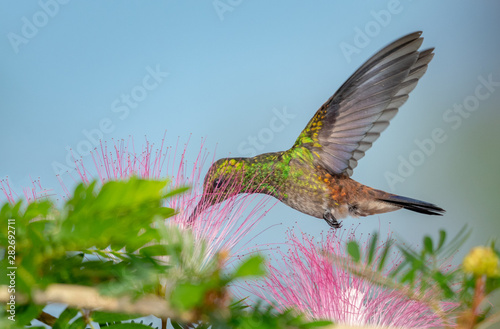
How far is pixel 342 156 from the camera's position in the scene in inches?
49.5

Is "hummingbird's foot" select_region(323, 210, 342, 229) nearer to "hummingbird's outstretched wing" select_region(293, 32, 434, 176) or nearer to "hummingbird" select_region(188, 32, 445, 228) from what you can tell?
"hummingbird" select_region(188, 32, 445, 228)

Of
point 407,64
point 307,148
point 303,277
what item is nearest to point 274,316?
point 303,277

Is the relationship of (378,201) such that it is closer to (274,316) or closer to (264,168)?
(264,168)

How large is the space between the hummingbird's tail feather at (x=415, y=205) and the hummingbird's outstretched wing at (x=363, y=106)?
0.13m

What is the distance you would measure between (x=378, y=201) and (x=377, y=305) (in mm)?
710

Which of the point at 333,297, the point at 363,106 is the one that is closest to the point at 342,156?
the point at 363,106

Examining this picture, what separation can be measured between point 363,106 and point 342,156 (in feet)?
0.47

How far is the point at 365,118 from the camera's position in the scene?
1192 mm

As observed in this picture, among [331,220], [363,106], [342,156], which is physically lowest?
[331,220]

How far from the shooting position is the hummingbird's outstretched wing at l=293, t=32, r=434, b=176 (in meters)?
1.08

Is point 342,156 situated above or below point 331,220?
above

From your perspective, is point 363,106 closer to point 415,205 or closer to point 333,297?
point 415,205

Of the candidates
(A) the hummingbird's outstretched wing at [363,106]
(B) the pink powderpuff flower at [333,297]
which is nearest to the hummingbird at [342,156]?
(A) the hummingbird's outstretched wing at [363,106]

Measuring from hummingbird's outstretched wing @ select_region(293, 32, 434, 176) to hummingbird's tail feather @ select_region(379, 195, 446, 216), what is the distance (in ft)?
0.43
